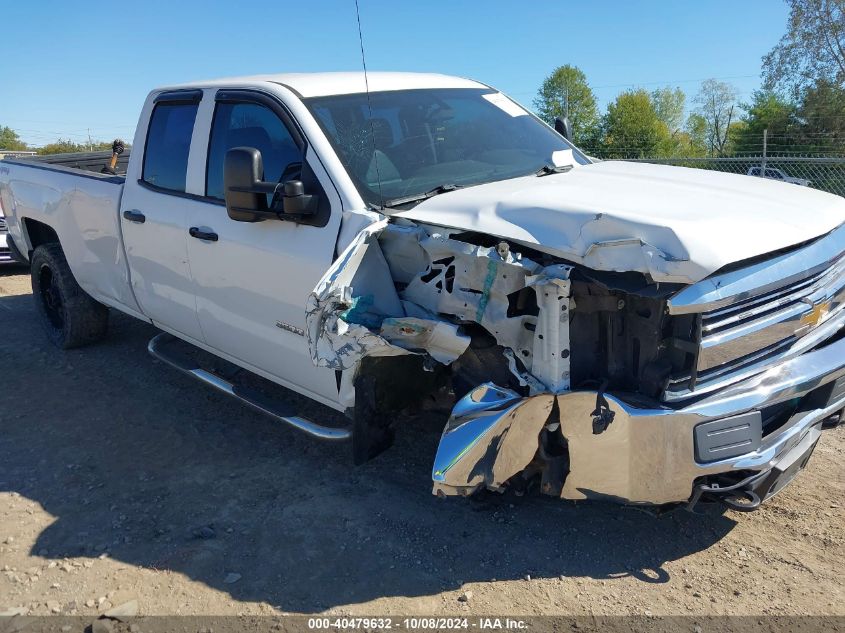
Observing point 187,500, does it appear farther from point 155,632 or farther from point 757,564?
point 757,564

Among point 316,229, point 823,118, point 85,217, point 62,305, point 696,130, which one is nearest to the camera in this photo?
point 316,229

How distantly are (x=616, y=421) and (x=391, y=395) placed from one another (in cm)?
115

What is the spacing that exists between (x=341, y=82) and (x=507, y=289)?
6.34 ft

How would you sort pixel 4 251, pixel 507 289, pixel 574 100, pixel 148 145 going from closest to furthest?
pixel 507 289 < pixel 148 145 < pixel 4 251 < pixel 574 100

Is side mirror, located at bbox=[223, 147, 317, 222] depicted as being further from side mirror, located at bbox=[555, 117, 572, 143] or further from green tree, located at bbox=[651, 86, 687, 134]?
green tree, located at bbox=[651, 86, 687, 134]

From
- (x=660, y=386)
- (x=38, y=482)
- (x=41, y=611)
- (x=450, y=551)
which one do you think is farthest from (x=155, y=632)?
(x=660, y=386)

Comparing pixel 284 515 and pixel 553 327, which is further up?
pixel 553 327

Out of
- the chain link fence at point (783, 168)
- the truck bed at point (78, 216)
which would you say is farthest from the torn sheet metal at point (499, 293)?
the chain link fence at point (783, 168)

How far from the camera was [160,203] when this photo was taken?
4473mm

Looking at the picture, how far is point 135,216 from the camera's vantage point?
4.64m

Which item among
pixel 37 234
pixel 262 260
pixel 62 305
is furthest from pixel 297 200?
pixel 37 234

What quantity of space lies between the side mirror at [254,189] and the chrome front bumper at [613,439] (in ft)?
4.15

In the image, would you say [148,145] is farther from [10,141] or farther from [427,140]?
[10,141]

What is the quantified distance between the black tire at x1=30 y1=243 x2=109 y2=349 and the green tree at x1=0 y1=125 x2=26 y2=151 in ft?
158
